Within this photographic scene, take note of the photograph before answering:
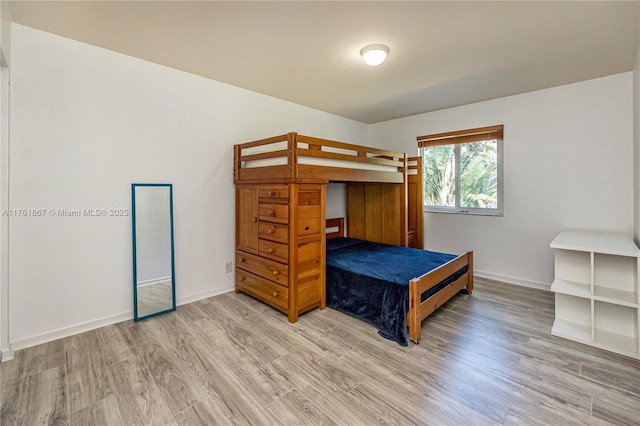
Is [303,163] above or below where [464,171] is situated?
below

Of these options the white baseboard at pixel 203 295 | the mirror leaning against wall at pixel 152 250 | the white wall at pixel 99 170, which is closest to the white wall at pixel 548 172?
the white baseboard at pixel 203 295

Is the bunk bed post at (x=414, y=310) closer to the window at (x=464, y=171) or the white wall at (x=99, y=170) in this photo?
the white wall at (x=99, y=170)

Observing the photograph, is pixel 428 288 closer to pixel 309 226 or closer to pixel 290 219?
pixel 309 226

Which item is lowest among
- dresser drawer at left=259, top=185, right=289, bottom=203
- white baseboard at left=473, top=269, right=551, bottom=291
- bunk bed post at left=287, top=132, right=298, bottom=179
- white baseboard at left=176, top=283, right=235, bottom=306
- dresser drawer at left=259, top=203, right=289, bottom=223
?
white baseboard at left=176, top=283, right=235, bottom=306

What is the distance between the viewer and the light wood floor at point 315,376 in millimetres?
1524

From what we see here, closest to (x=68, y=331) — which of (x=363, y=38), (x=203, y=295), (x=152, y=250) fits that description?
(x=152, y=250)

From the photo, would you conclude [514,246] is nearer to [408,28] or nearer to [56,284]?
[408,28]

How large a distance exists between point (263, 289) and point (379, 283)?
118 centimetres

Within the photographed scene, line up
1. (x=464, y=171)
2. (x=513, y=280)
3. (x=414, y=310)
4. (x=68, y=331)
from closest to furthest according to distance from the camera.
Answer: (x=414, y=310), (x=68, y=331), (x=513, y=280), (x=464, y=171)

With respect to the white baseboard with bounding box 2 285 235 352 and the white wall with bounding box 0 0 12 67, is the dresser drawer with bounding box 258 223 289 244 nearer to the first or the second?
the white baseboard with bounding box 2 285 235 352

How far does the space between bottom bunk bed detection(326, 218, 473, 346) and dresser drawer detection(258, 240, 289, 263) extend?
0.55m

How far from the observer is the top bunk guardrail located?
2535mm

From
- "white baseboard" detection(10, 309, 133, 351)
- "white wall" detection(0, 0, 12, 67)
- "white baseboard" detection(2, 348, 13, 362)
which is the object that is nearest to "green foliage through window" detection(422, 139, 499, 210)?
"white baseboard" detection(10, 309, 133, 351)

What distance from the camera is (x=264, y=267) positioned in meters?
2.88
